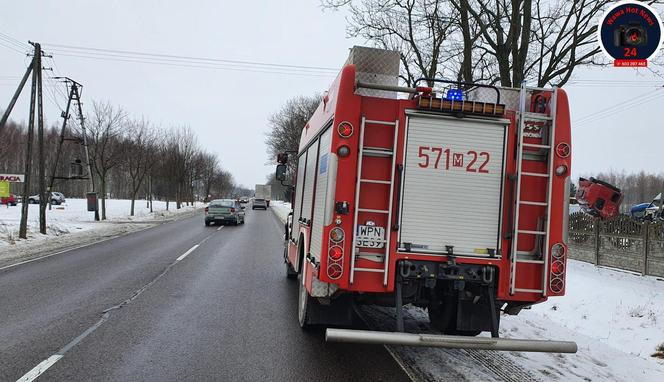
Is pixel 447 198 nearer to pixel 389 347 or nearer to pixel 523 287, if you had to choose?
pixel 523 287

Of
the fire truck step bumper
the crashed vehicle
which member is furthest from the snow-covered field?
the crashed vehicle

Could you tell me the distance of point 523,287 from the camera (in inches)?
193

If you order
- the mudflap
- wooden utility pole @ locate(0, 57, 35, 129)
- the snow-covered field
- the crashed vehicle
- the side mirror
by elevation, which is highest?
wooden utility pole @ locate(0, 57, 35, 129)

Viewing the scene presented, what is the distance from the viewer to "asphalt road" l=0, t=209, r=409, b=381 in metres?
4.66

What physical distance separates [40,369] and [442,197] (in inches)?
164

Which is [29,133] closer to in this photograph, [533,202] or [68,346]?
[68,346]

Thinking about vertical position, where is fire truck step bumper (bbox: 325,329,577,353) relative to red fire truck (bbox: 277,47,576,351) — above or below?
below

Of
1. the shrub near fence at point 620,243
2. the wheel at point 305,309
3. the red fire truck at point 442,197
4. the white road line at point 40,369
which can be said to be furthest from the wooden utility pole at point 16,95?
the shrub near fence at point 620,243

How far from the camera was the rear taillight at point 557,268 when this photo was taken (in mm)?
4852

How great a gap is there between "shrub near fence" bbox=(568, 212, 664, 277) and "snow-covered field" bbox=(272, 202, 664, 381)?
335mm

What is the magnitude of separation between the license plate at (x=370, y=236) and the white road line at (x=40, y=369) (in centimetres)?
317

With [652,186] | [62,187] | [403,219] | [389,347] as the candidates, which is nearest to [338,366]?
[389,347]

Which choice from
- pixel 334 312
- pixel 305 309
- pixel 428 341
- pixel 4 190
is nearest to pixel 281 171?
pixel 305 309

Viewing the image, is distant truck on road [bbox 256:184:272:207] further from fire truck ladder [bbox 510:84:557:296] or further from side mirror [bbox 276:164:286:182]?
fire truck ladder [bbox 510:84:557:296]
